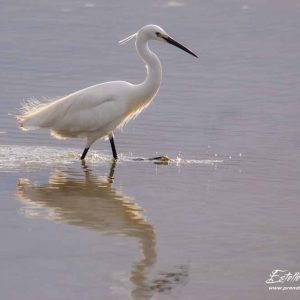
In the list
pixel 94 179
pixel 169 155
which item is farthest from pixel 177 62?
pixel 94 179

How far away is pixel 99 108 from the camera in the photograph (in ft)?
40.3

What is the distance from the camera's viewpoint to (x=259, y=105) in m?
14.6

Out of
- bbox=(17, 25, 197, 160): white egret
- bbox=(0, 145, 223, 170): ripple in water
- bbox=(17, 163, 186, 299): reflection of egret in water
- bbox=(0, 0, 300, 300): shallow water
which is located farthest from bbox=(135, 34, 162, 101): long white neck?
bbox=(17, 163, 186, 299): reflection of egret in water

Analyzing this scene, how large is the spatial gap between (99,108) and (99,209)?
291cm

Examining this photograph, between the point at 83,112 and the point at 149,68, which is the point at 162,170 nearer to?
the point at 83,112

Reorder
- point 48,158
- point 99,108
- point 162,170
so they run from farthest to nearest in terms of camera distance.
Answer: point 99,108 < point 48,158 < point 162,170

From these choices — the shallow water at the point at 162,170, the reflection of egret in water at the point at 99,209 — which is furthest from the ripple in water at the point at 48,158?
the reflection of egret in water at the point at 99,209

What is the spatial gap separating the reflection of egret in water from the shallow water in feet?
0.06

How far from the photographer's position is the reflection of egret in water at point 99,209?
7.45 metres

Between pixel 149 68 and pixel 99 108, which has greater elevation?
pixel 149 68

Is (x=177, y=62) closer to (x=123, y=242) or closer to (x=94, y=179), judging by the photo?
(x=94, y=179)

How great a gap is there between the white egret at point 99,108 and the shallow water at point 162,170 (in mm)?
266

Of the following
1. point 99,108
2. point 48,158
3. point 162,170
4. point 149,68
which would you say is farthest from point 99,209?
point 149,68

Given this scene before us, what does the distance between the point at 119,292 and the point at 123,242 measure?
1.25m
